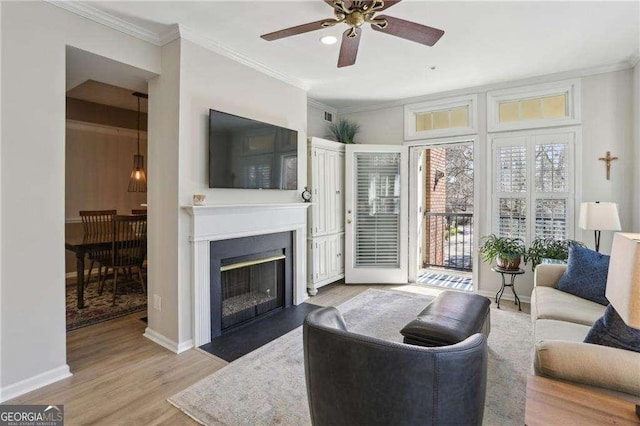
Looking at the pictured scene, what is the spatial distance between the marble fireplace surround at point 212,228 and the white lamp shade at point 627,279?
8.92 feet

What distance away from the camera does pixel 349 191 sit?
5062 millimetres

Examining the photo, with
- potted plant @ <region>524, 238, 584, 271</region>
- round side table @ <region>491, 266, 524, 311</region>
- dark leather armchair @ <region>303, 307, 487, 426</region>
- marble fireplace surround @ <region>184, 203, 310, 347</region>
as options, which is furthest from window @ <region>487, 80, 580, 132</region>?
dark leather armchair @ <region>303, 307, 487, 426</region>

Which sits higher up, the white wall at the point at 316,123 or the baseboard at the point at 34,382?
the white wall at the point at 316,123

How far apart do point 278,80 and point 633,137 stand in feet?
13.1

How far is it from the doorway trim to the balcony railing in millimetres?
1339

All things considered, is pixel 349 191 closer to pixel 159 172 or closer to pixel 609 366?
pixel 159 172

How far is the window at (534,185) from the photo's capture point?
401 cm

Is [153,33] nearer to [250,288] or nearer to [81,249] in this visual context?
[81,249]

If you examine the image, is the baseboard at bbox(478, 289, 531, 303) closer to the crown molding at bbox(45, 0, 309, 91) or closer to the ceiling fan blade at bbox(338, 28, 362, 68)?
the ceiling fan blade at bbox(338, 28, 362, 68)

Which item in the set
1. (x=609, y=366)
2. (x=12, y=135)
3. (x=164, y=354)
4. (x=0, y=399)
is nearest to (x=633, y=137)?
(x=609, y=366)

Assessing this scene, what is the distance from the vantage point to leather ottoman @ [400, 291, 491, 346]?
221cm

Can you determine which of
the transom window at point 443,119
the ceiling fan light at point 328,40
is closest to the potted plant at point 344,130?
the transom window at point 443,119

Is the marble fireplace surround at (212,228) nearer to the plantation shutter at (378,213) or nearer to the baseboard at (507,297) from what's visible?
the plantation shutter at (378,213)

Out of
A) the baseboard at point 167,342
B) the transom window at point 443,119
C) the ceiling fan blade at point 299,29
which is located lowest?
the baseboard at point 167,342
